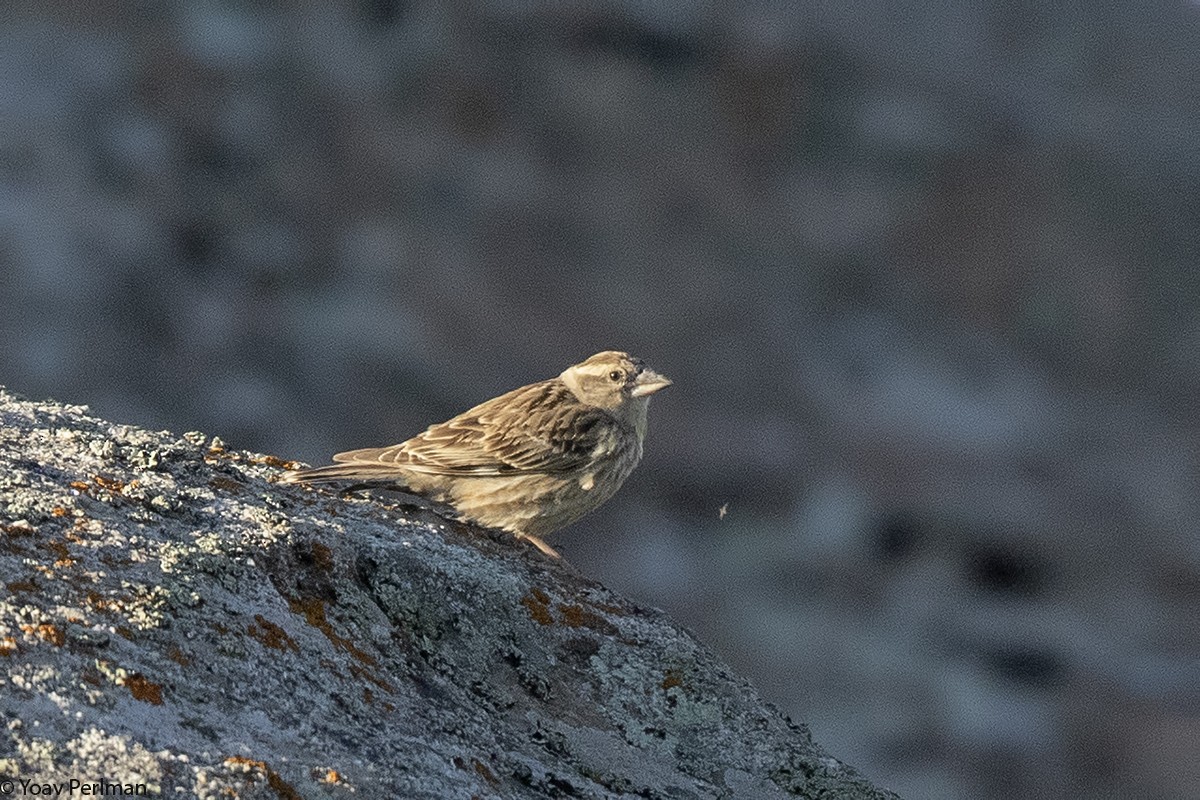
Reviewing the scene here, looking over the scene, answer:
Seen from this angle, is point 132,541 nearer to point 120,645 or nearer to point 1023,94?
point 120,645

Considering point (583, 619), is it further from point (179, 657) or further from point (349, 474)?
point (179, 657)

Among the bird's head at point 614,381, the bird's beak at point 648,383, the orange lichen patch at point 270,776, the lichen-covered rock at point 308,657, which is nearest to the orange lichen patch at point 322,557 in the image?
the lichen-covered rock at point 308,657

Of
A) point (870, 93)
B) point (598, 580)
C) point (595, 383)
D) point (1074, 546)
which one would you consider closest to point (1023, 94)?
point (870, 93)

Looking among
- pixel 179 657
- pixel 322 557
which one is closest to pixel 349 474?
pixel 322 557

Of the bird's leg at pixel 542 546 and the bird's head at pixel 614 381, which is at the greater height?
the bird's head at pixel 614 381

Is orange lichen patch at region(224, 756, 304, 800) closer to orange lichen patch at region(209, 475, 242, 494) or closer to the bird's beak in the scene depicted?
orange lichen patch at region(209, 475, 242, 494)

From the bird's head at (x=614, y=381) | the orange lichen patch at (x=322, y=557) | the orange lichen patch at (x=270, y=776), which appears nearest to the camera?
the orange lichen patch at (x=270, y=776)

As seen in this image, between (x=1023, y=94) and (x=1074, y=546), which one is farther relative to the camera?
(x=1023, y=94)

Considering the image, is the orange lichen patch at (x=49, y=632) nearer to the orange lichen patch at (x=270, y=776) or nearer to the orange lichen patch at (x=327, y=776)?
the orange lichen patch at (x=270, y=776)
